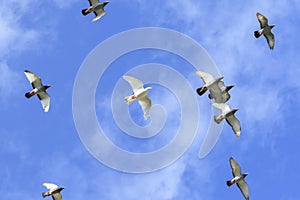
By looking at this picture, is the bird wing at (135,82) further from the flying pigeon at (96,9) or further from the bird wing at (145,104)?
the flying pigeon at (96,9)

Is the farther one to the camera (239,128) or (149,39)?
(149,39)

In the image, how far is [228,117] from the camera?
64562 mm

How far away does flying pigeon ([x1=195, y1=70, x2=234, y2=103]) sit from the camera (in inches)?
2557

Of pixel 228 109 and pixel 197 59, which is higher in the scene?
pixel 197 59

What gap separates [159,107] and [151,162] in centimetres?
321

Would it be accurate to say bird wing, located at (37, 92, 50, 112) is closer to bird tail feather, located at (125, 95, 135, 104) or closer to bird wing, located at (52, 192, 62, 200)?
bird tail feather, located at (125, 95, 135, 104)

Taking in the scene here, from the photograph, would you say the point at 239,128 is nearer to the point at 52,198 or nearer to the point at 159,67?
the point at 159,67

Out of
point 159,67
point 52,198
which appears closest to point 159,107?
point 159,67

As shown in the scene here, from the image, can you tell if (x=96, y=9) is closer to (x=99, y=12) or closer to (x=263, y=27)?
(x=99, y=12)

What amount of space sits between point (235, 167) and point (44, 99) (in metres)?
11.2

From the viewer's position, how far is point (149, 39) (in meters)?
69.1

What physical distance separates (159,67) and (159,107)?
2.34m

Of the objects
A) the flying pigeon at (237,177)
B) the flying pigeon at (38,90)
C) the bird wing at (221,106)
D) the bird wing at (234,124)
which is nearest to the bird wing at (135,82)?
the bird wing at (221,106)

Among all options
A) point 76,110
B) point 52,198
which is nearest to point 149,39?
point 76,110
